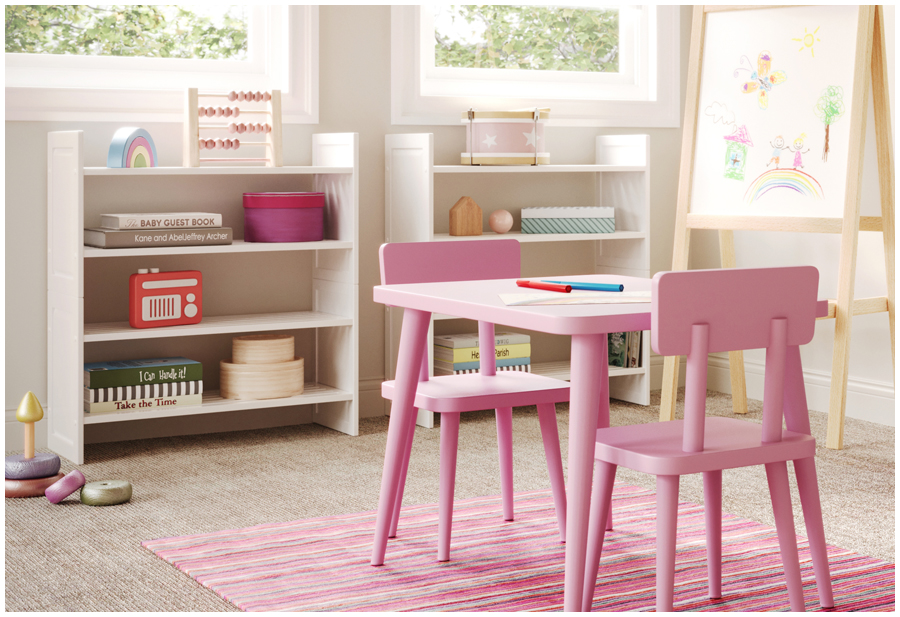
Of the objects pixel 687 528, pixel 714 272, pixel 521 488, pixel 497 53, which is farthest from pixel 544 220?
pixel 714 272

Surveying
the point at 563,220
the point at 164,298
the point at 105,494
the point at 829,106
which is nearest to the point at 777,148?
the point at 829,106

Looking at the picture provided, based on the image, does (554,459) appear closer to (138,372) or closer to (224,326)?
(224,326)

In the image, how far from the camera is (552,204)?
4121 mm

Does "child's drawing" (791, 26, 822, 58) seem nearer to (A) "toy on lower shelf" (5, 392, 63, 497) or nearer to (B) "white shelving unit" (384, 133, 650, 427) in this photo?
(B) "white shelving unit" (384, 133, 650, 427)

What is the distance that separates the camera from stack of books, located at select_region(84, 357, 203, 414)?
3.13m

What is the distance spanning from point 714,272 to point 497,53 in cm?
262

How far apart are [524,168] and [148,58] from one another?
1341 millimetres

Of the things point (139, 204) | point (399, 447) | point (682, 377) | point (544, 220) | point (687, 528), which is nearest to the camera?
point (399, 447)

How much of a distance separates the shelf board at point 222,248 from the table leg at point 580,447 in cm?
178

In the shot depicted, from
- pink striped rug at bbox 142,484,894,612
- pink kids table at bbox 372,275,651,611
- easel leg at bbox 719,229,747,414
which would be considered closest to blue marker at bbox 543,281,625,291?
pink kids table at bbox 372,275,651,611

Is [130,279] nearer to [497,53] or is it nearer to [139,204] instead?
[139,204]

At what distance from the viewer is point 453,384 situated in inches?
89.4

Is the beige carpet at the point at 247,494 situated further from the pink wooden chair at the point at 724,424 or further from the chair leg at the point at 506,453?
the pink wooden chair at the point at 724,424

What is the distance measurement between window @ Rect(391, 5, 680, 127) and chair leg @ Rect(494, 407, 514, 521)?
5.59 feet
